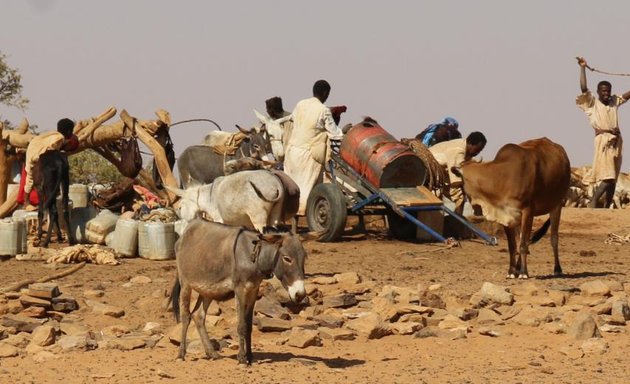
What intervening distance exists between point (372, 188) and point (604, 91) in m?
4.71

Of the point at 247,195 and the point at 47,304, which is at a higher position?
the point at 247,195

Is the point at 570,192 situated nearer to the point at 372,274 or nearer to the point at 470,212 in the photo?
the point at 470,212

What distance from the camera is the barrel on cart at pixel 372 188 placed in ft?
62.3

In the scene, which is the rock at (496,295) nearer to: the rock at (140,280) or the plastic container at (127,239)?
the rock at (140,280)

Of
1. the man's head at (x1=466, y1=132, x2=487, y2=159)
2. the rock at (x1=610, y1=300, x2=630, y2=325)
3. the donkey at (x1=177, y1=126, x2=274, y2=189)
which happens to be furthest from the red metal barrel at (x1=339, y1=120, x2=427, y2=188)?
the rock at (x1=610, y1=300, x2=630, y2=325)

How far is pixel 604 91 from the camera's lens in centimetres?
2142

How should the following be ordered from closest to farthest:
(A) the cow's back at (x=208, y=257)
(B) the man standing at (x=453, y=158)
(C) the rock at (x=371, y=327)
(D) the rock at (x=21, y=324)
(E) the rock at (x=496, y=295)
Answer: (A) the cow's back at (x=208, y=257), (C) the rock at (x=371, y=327), (D) the rock at (x=21, y=324), (E) the rock at (x=496, y=295), (B) the man standing at (x=453, y=158)

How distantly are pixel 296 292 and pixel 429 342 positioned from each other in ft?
6.91

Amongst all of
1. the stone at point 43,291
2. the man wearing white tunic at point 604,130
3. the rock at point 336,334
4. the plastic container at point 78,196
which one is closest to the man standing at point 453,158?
the man wearing white tunic at point 604,130

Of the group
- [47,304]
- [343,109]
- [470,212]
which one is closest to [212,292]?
[47,304]

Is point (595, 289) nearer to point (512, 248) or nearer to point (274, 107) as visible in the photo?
point (512, 248)

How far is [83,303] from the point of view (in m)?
13.8

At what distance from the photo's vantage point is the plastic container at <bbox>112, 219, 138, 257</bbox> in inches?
712

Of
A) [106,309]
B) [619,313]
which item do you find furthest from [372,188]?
[619,313]
